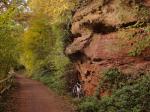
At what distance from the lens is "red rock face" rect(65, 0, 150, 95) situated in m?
15.7

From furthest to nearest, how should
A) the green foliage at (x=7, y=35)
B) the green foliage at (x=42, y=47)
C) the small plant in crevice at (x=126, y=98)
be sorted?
the green foliage at (x=42, y=47)
the green foliage at (x=7, y=35)
the small plant in crevice at (x=126, y=98)

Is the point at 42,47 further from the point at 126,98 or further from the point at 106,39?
the point at 126,98

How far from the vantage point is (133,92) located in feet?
46.8

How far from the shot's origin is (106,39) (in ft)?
58.6

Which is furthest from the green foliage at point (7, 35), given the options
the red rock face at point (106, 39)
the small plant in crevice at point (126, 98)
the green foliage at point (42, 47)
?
the small plant in crevice at point (126, 98)

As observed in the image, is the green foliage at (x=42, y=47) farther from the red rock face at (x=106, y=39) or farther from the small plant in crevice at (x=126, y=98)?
the small plant in crevice at (x=126, y=98)

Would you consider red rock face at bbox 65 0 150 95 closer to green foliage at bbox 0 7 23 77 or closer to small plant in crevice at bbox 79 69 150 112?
small plant in crevice at bbox 79 69 150 112

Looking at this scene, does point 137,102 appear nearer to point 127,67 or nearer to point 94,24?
point 127,67

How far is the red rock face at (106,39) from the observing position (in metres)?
15.7

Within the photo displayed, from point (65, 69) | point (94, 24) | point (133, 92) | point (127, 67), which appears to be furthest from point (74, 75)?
point (133, 92)

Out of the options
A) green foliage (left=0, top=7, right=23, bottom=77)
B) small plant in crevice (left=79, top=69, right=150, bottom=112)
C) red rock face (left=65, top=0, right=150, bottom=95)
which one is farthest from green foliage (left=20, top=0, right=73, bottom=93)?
small plant in crevice (left=79, top=69, right=150, bottom=112)

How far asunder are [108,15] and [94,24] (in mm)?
1243

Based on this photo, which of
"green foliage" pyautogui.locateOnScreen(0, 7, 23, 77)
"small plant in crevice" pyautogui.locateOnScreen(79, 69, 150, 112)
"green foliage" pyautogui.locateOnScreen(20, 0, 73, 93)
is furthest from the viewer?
"green foliage" pyautogui.locateOnScreen(20, 0, 73, 93)

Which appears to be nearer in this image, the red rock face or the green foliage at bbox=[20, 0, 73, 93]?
the red rock face
